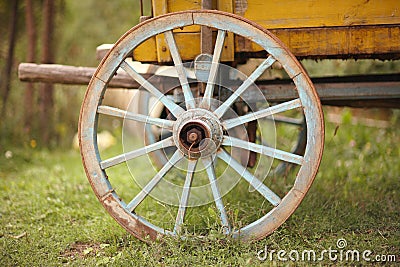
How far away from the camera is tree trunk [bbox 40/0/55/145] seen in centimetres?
716

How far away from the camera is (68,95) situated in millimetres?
7941

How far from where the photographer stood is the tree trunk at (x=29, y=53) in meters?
7.14

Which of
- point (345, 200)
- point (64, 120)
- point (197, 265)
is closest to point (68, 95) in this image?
point (64, 120)

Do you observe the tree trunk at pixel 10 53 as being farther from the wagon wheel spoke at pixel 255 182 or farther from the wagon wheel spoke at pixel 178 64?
the wagon wheel spoke at pixel 255 182

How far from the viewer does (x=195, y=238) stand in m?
3.66

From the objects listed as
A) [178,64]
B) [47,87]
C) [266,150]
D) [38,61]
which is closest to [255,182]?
[266,150]

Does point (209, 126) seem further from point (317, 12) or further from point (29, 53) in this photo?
point (29, 53)

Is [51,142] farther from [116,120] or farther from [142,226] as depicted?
[142,226]

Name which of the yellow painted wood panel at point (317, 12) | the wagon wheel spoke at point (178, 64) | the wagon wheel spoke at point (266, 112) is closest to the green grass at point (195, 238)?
the wagon wheel spoke at point (266, 112)

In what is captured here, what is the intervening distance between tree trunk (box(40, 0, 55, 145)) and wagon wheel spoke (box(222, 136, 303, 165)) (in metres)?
4.18

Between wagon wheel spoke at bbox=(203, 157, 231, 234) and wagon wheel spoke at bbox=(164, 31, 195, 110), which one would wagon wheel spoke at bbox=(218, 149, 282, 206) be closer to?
wagon wheel spoke at bbox=(203, 157, 231, 234)

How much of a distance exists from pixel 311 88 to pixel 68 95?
510 centimetres

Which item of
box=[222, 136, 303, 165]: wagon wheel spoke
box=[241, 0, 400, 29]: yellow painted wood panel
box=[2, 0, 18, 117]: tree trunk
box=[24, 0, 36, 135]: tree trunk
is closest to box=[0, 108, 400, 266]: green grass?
box=[222, 136, 303, 165]: wagon wheel spoke

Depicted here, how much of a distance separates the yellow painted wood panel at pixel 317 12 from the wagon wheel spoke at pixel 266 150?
0.77 metres
